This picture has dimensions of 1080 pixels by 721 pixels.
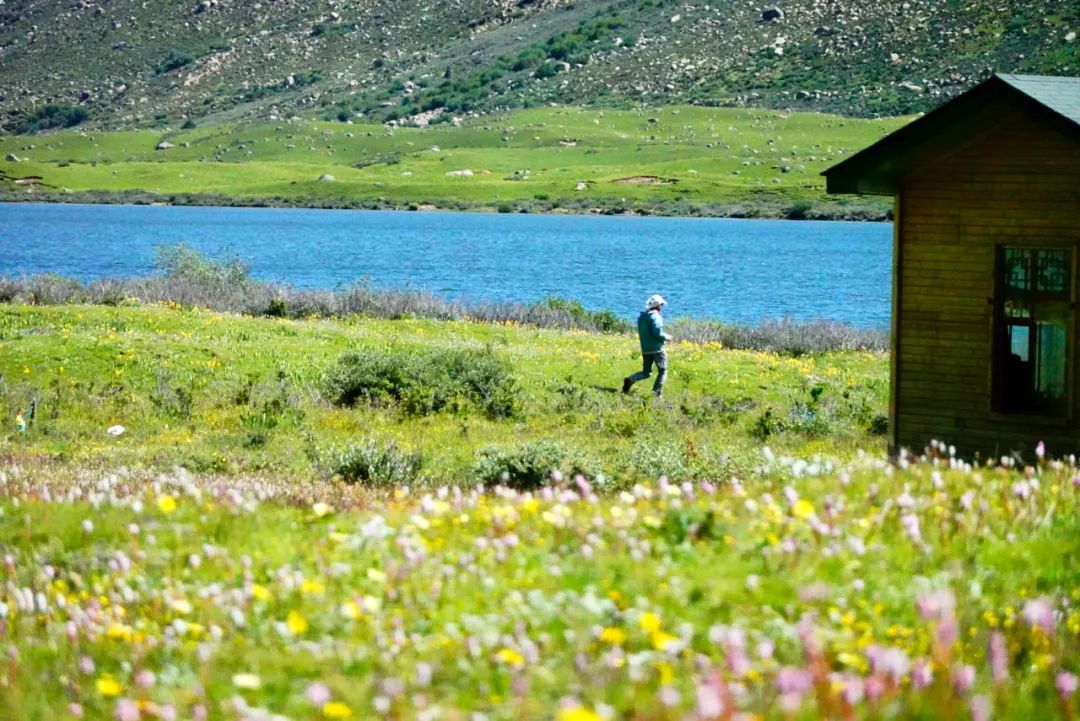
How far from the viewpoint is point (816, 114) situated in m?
161

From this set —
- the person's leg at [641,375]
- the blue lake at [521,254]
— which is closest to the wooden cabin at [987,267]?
the person's leg at [641,375]

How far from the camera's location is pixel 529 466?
16469 millimetres

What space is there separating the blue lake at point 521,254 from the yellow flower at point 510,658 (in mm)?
41304

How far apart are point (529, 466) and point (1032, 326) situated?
230 inches

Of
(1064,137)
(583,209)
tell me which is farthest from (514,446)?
(583,209)

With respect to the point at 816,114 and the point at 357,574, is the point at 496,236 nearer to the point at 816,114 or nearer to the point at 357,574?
the point at 816,114

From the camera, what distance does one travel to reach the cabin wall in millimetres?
15734

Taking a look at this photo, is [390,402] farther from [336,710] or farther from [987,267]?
[336,710]

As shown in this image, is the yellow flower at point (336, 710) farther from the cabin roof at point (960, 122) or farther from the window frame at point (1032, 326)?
the window frame at point (1032, 326)

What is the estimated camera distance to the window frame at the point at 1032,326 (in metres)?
15.5

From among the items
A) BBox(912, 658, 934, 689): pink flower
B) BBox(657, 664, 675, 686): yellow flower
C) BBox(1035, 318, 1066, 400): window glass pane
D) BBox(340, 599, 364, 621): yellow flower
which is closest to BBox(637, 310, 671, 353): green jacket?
BBox(1035, 318, 1066, 400): window glass pane

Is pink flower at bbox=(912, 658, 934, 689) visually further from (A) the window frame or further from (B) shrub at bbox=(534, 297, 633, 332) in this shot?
(B) shrub at bbox=(534, 297, 633, 332)

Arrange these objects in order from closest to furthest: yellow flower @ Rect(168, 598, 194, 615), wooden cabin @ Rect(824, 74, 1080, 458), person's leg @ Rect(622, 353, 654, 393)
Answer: yellow flower @ Rect(168, 598, 194, 615) → wooden cabin @ Rect(824, 74, 1080, 458) → person's leg @ Rect(622, 353, 654, 393)

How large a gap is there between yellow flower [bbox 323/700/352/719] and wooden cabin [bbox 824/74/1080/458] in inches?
457
